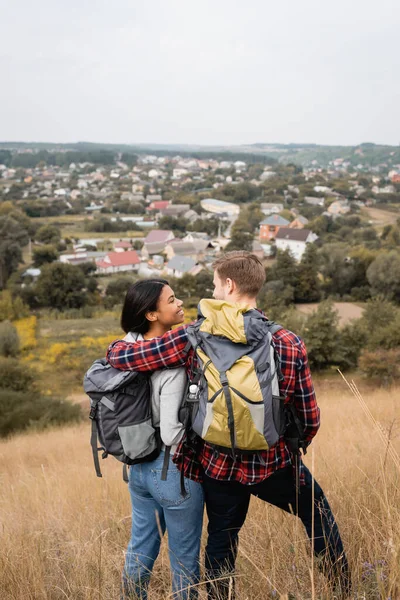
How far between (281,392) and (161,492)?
0.56 meters

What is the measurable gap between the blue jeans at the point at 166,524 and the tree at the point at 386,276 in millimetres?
29861

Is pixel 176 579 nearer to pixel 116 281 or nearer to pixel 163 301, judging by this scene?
pixel 163 301

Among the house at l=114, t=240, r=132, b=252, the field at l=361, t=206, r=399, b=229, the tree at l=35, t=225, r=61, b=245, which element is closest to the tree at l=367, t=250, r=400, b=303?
the field at l=361, t=206, r=399, b=229

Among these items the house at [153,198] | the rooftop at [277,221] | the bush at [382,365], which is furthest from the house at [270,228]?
the bush at [382,365]

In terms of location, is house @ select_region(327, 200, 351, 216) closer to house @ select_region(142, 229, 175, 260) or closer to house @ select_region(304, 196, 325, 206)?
house @ select_region(304, 196, 325, 206)

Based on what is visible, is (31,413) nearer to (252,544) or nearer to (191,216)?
(252,544)

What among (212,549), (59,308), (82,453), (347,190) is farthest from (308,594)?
(347,190)

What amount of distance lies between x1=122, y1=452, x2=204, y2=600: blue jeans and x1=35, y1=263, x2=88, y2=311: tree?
3253 centimetres

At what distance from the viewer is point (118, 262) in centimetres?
4300

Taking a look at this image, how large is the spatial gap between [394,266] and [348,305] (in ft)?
12.0

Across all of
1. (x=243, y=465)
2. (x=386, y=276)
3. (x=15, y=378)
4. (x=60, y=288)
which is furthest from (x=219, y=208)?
(x=243, y=465)

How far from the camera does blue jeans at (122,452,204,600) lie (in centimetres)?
169

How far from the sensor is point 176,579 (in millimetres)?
1724

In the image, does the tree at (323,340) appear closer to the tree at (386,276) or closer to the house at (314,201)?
the tree at (386,276)
